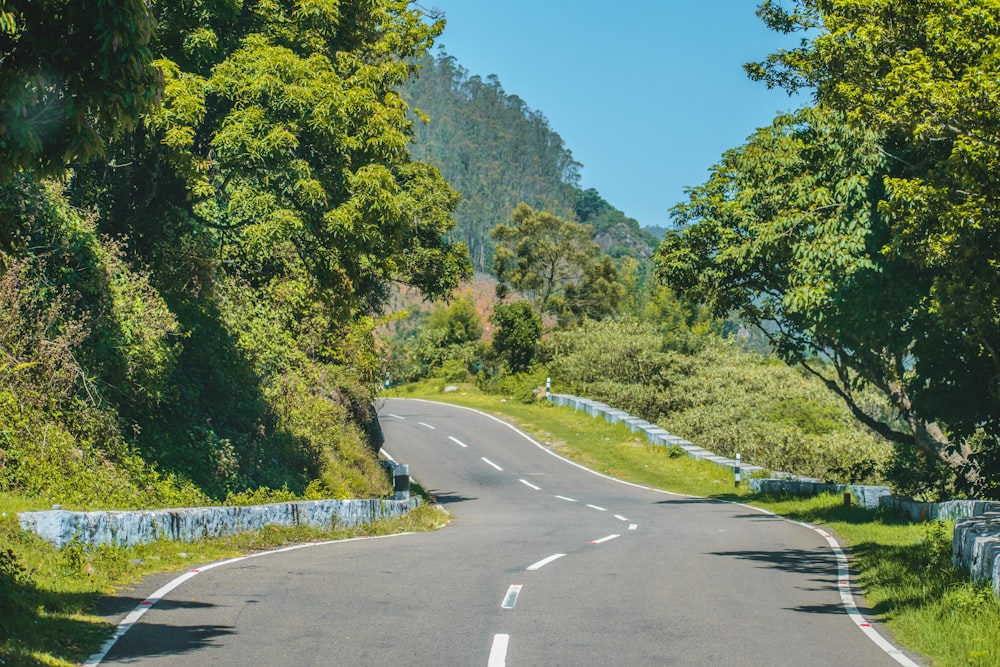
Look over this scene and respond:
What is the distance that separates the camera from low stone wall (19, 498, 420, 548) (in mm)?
10930

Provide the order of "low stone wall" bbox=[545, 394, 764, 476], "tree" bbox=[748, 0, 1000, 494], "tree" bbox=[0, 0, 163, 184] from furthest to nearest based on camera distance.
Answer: "low stone wall" bbox=[545, 394, 764, 476], "tree" bbox=[748, 0, 1000, 494], "tree" bbox=[0, 0, 163, 184]

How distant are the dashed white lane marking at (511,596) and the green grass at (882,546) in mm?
3778

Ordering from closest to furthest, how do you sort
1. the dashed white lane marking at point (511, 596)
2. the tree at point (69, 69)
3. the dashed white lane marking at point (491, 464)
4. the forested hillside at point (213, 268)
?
the tree at point (69, 69), the dashed white lane marking at point (511, 596), the forested hillside at point (213, 268), the dashed white lane marking at point (491, 464)

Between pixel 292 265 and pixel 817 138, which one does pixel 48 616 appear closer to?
pixel 292 265

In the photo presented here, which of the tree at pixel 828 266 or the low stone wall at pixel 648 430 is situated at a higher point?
the tree at pixel 828 266

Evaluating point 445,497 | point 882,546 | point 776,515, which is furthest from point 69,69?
point 445,497

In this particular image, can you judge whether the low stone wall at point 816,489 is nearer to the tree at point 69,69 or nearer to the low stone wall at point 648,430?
the low stone wall at point 648,430

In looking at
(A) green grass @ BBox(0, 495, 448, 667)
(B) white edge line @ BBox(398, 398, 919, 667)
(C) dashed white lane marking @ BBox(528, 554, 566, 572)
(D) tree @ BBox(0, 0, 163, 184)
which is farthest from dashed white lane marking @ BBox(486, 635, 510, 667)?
(D) tree @ BBox(0, 0, 163, 184)

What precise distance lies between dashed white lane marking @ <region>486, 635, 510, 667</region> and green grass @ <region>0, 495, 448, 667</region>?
306 cm

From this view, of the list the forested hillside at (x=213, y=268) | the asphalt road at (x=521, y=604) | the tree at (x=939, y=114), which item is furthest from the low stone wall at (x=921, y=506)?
the forested hillside at (x=213, y=268)

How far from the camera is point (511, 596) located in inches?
436

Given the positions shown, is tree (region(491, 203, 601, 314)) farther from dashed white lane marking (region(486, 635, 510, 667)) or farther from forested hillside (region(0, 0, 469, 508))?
dashed white lane marking (region(486, 635, 510, 667))

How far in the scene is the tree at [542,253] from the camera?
6756 centimetres

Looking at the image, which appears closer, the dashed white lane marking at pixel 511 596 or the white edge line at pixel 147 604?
the white edge line at pixel 147 604
